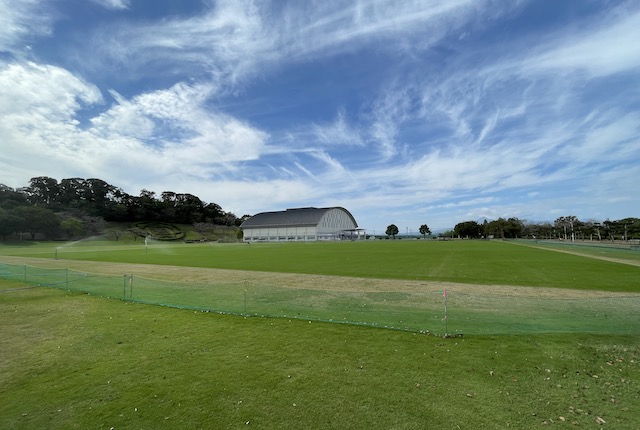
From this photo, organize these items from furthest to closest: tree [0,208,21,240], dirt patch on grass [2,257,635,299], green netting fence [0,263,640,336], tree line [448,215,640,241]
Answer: tree line [448,215,640,241] → tree [0,208,21,240] → dirt patch on grass [2,257,635,299] → green netting fence [0,263,640,336]

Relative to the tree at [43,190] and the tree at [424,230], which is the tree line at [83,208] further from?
the tree at [424,230]

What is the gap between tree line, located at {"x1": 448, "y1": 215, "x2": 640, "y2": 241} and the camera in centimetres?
9446

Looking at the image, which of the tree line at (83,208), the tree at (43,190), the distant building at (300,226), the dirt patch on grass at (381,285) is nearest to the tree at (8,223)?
the tree line at (83,208)

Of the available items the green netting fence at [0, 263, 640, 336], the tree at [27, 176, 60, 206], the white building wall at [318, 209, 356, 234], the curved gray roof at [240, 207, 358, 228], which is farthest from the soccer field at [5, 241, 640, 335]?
the tree at [27, 176, 60, 206]

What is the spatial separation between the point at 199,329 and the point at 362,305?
17.0 feet

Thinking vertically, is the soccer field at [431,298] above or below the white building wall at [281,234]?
below

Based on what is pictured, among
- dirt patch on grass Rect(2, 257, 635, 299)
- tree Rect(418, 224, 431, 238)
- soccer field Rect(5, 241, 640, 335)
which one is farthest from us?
tree Rect(418, 224, 431, 238)

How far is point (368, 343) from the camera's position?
306 inches

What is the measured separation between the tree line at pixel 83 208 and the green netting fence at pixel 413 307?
97.0 m

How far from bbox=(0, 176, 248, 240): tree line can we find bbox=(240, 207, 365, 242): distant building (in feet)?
121

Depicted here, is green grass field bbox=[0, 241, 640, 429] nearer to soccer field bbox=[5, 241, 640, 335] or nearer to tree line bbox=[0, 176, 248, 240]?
soccer field bbox=[5, 241, 640, 335]

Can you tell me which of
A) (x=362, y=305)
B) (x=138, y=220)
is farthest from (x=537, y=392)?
(x=138, y=220)

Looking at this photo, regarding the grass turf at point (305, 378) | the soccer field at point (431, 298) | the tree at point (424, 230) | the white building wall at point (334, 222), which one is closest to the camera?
the grass turf at point (305, 378)

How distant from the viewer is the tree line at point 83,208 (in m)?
88.2
